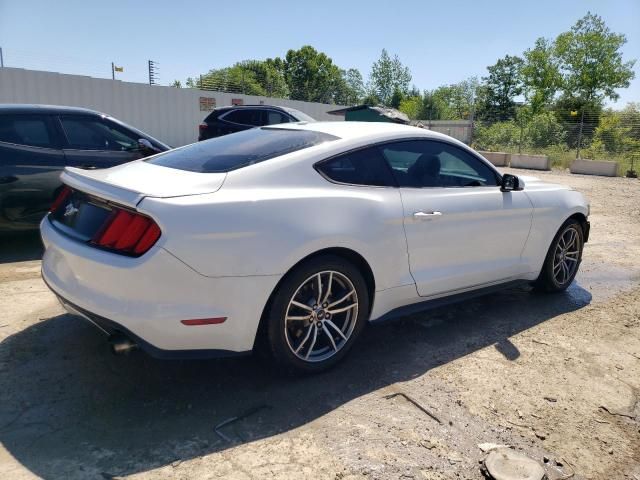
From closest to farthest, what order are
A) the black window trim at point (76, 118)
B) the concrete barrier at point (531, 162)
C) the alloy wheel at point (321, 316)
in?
1. the alloy wheel at point (321, 316)
2. the black window trim at point (76, 118)
3. the concrete barrier at point (531, 162)

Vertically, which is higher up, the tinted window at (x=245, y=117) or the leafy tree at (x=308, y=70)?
the leafy tree at (x=308, y=70)

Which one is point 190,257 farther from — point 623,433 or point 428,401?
point 623,433

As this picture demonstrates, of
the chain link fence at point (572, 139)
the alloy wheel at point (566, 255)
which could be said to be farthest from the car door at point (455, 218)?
the chain link fence at point (572, 139)

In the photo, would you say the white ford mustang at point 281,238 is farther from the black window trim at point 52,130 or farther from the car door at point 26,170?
the black window trim at point 52,130

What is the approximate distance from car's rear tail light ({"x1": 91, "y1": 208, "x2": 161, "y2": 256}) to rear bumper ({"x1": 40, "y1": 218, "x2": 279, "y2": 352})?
0.15 feet

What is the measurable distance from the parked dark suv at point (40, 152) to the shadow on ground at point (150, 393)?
2093 millimetres

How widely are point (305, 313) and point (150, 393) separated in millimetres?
980

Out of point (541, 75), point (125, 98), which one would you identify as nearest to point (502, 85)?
point (541, 75)

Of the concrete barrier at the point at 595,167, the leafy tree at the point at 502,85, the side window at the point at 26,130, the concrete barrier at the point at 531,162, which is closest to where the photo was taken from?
the side window at the point at 26,130

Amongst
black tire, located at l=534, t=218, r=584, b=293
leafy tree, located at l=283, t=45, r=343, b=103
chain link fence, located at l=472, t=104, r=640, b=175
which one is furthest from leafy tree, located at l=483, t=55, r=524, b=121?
black tire, located at l=534, t=218, r=584, b=293

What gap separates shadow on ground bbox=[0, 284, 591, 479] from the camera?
230 centimetres

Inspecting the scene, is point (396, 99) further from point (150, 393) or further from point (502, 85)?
point (150, 393)

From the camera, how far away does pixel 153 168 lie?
312cm

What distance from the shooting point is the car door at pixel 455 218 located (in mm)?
3379
